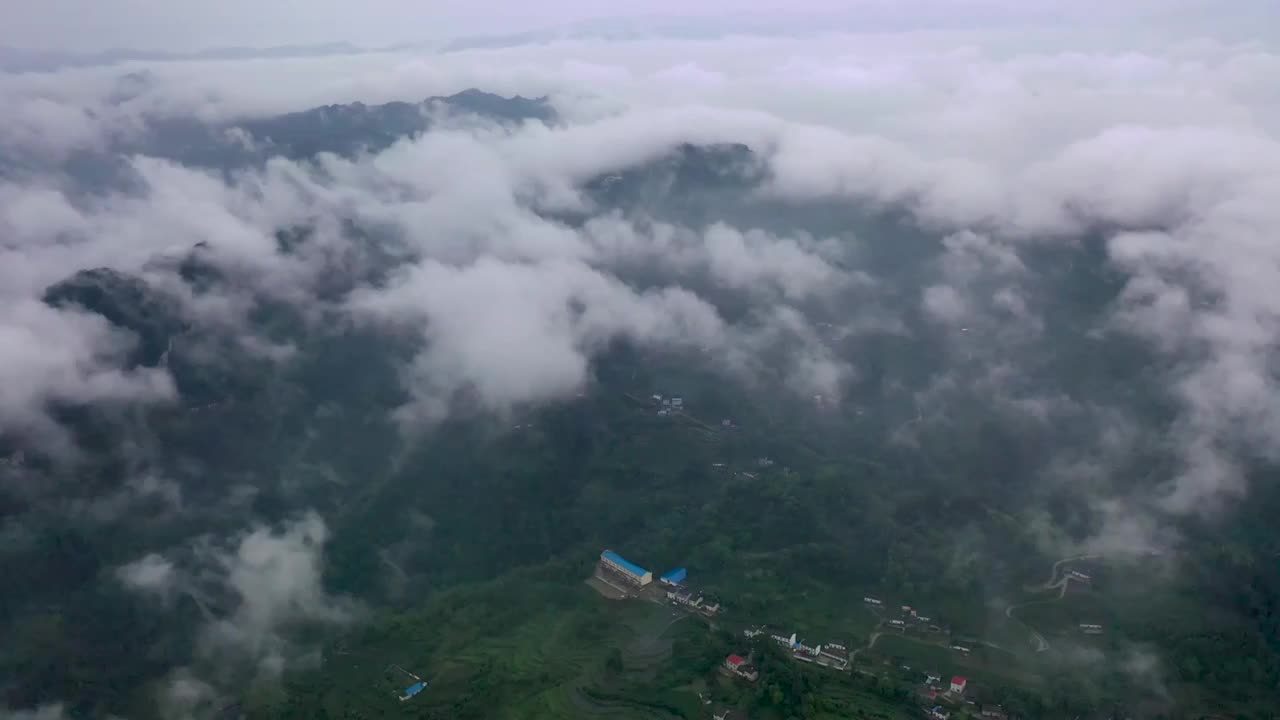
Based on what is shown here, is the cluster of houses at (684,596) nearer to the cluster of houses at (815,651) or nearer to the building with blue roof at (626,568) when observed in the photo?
the building with blue roof at (626,568)

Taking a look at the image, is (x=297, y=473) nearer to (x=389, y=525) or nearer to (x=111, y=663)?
(x=389, y=525)

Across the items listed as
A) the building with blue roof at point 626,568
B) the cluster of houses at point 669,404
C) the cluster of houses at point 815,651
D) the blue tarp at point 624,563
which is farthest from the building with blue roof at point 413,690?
the cluster of houses at point 669,404

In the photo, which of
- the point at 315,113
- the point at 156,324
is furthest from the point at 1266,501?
the point at 315,113

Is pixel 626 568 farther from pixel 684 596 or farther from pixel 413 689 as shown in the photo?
pixel 413 689

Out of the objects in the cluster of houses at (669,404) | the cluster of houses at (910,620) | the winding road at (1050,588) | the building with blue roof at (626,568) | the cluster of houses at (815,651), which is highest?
the cluster of houses at (669,404)

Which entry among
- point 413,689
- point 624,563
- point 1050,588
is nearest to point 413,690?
point 413,689

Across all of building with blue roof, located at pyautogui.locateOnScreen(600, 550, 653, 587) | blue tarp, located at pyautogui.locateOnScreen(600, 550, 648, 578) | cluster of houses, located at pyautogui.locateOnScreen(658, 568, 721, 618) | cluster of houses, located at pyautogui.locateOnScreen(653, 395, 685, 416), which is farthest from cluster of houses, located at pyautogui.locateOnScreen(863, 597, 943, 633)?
cluster of houses, located at pyautogui.locateOnScreen(653, 395, 685, 416)
